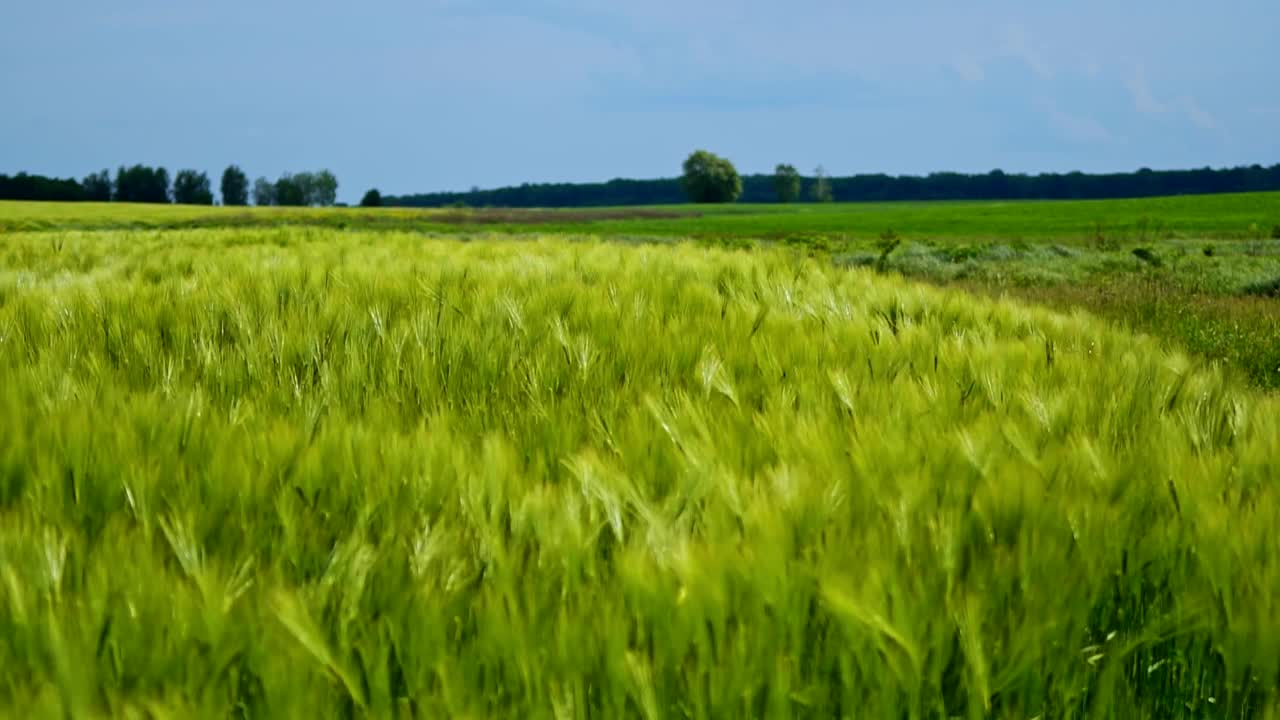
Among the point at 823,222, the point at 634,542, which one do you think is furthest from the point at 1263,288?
the point at 823,222

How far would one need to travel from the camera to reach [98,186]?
95.6 m

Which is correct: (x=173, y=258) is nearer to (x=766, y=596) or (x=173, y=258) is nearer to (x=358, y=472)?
(x=358, y=472)

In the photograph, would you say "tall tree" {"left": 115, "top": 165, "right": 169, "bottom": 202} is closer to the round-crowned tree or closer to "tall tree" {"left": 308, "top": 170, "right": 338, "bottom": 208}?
"tall tree" {"left": 308, "top": 170, "right": 338, "bottom": 208}

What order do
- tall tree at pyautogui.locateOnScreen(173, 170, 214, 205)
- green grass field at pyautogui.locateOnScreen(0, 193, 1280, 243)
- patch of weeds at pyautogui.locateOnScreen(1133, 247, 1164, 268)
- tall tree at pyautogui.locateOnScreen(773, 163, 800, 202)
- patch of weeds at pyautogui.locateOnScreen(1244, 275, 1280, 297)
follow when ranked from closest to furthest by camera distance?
patch of weeds at pyautogui.locateOnScreen(1244, 275, 1280, 297) → patch of weeds at pyautogui.locateOnScreen(1133, 247, 1164, 268) → green grass field at pyautogui.locateOnScreen(0, 193, 1280, 243) → tall tree at pyautogui.locateOnScreen(173, 170, 214, 205) → tall tree at pyautogui.locateOnScreen(773, 163, 800, 202)

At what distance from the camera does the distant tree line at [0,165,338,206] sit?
78938mm

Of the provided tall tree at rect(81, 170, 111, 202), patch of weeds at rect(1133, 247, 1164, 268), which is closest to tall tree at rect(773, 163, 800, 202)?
tall tree at rect(81, 170, 111, 202)

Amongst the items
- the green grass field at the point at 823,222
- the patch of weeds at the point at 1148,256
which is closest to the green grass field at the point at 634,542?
the patch of weeds at the point at 1148,256

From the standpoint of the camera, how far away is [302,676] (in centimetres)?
82

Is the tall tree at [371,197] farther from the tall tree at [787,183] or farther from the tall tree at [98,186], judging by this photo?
the tall tree at [787,183]

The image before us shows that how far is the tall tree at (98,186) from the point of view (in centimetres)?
9454

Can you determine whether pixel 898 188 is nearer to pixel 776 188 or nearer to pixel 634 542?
pixel 776 188

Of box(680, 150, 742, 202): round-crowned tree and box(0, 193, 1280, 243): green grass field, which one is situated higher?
box(680, 150, 742, 202): round-crowned tree

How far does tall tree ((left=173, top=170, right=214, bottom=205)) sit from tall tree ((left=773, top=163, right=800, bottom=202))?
75.2 metres

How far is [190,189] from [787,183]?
78.1m
